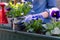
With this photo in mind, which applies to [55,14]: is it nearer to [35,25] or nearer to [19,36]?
[35,25]

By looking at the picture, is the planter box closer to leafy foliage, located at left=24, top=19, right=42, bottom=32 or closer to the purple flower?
leafy foliage, located at left=24, top=19, right=42, bottom=32

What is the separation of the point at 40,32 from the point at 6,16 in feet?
3.22

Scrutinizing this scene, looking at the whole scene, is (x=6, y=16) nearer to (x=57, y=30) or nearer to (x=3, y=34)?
(x=3, y=34)

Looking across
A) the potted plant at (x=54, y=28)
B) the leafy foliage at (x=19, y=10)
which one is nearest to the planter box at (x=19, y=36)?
the potted plant at (x=54, y=28)

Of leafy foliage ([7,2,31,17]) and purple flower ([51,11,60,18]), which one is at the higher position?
leafy foliage ([7,2,31,17])

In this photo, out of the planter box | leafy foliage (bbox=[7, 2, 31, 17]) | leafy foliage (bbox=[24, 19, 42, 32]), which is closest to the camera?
the planter box

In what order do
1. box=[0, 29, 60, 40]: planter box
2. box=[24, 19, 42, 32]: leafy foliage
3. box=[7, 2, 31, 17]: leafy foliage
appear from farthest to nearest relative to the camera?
box=[7, 2, 31, 17]: leafy foliage < box=[24, 19, 42, 32]: leafy foliage < box=[0, 29, 60, 40]: planter box

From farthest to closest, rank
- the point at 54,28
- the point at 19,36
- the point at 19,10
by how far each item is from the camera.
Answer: the point at 19,10, the point at 19,36, the point at 54,28

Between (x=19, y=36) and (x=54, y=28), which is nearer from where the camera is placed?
(x=54, y=28)

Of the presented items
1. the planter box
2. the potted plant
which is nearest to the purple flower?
the potted plant

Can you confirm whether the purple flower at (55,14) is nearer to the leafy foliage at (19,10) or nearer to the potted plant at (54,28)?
the potted plant at (54,28)

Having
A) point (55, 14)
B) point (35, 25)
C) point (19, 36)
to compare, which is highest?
point (55, 14)

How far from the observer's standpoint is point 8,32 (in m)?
2.42

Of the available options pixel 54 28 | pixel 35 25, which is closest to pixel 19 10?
pixel 35 25
